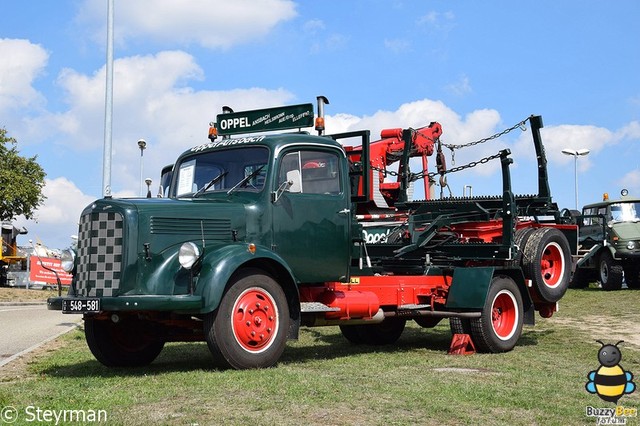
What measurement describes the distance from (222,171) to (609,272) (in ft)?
56.7

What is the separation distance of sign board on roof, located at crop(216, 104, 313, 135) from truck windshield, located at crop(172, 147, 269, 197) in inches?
27.3

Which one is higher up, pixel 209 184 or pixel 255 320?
pixel 209 184

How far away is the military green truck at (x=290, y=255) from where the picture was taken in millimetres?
8188

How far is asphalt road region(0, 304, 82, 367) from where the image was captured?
39.5 ft

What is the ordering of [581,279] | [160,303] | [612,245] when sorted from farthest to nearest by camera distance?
1. [581,279]
2. [612,245]
3. [160,303]

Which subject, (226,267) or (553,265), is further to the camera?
(553,265)

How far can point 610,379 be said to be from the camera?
684 centimetres

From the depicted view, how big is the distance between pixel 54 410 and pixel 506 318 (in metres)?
6.89

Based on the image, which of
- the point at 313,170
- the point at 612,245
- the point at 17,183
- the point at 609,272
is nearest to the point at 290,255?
the point at 313,170

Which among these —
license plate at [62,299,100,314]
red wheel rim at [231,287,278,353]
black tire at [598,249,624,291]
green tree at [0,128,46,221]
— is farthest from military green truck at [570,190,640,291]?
green tree at [0,128,46,221]

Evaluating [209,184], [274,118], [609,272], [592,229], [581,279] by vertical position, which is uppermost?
[274,118]

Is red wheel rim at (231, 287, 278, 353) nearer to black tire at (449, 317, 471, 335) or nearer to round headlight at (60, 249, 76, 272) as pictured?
round headlight at (60, 249, 76, 272)

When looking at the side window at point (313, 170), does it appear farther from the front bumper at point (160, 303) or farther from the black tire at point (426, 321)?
the black tire at point (426, 321)

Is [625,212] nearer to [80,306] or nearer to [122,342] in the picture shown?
[122,342]
